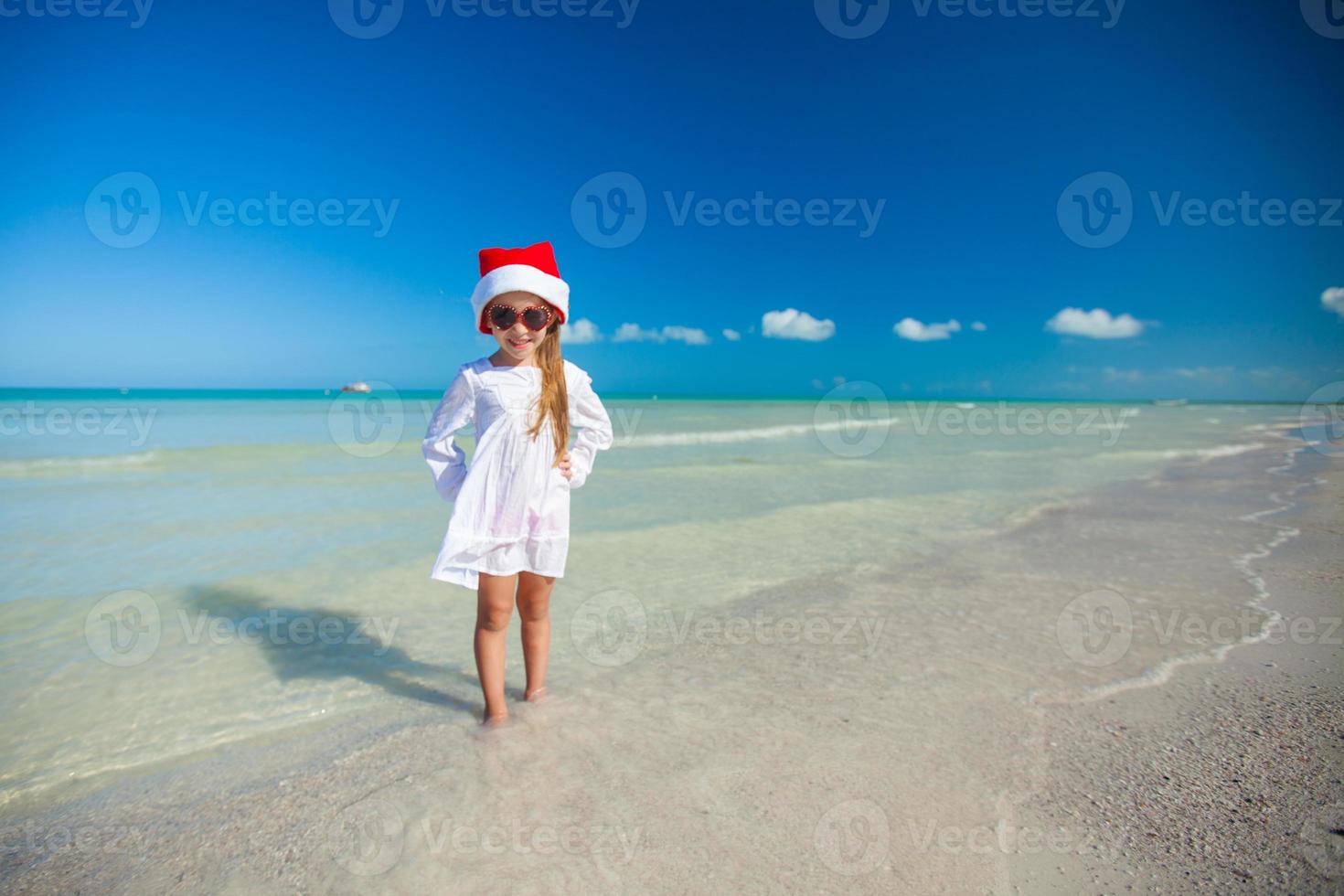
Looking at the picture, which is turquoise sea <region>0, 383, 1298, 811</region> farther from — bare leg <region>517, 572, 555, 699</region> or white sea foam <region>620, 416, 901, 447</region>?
white sea foam <region>620, 416, 901, 447</region>

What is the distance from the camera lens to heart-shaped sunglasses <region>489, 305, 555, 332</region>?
2842 mm

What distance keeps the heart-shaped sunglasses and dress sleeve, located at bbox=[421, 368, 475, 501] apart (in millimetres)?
283

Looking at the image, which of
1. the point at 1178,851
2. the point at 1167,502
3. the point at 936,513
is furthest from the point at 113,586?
the point at 1167,502

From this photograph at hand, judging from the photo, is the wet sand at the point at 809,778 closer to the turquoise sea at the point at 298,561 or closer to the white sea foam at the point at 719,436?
the turquoise sea at the point at 298,561

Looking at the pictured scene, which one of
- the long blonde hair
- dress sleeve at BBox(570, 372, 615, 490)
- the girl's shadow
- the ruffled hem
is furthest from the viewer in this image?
the girl's shadow

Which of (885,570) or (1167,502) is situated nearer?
(885,570)

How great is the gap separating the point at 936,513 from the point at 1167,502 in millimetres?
3462

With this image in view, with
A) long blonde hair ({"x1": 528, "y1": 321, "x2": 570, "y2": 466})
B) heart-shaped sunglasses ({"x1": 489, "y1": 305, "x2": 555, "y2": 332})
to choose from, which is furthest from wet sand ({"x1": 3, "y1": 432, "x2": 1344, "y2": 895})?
heart-shaped sunglasses ({"x1": 489, "y1": 305, "x2": 555, "y2": 332})

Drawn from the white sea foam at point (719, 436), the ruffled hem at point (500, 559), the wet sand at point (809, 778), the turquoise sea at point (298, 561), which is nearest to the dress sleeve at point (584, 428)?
the ruffled hem at point (500, 559)

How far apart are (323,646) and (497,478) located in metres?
1.99

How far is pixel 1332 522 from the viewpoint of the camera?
22.1ft

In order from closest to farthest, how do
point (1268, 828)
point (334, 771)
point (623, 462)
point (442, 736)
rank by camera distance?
1. point (1268, 828)
2. point (334, 771)
3. point (442, 736)
4. point (623, 462)

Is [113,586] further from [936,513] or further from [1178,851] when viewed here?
[936,513]

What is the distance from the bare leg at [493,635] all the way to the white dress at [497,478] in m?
0.09
